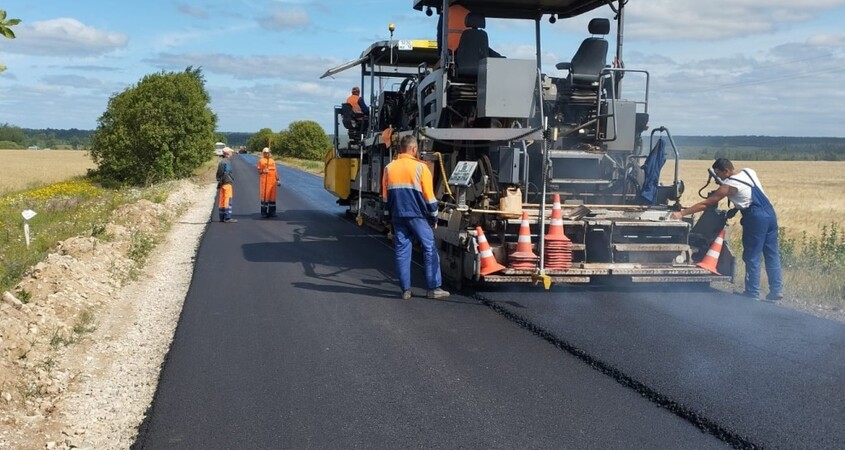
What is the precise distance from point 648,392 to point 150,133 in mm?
27090

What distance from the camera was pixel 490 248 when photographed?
309 inches

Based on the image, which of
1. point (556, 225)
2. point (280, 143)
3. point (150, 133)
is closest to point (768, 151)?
point (280, 143)

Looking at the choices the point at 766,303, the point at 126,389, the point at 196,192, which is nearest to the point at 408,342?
the point at 126,389

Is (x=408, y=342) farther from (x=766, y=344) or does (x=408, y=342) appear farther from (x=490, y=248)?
(x=766, y=344)

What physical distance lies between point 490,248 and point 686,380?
3052 mm

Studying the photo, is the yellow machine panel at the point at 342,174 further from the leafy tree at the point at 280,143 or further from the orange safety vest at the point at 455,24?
the leafy tree at the point at 280,143

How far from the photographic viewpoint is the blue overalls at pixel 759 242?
26.3ft

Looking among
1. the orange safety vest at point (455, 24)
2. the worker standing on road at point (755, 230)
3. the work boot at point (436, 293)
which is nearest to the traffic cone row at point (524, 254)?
the work boot at point (436, 293)

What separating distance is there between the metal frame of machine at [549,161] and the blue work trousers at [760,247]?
231mm

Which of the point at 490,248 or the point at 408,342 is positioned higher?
the point at 490,248

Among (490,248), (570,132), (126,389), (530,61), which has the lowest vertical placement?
(126,389)

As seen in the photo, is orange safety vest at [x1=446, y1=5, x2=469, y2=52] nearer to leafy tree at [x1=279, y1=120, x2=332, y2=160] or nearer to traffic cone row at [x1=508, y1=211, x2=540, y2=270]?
traffic cone row at [x1=508, y1=211, x2=540, y2=270]

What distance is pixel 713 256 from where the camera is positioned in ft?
26.7

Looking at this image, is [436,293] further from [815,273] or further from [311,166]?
[311,166]
